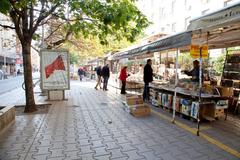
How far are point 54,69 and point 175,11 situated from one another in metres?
20.4

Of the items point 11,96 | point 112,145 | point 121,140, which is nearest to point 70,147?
point 112,145

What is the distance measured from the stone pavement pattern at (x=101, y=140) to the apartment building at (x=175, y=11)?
16.1 meters

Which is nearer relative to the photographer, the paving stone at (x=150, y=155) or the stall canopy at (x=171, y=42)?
the paving stone at (x=150, y=155)

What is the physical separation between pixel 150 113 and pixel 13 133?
14.0 ft

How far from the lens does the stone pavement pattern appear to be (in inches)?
157

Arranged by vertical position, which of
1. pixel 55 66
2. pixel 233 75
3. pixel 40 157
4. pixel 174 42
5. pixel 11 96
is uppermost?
pixel 174 42

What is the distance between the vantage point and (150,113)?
7297 mm

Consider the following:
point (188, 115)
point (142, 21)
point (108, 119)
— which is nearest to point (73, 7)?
point (142, 21)

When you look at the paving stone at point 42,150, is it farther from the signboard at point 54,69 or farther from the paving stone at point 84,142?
the signboard at point 54,69

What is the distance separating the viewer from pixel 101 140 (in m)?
4.74

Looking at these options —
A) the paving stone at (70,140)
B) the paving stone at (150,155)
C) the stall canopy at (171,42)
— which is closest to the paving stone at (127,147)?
the paving stone at (150,155)

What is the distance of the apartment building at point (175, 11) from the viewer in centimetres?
2075

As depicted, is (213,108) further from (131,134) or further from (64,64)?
(64,64)

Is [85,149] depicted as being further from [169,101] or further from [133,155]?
[169,101]
